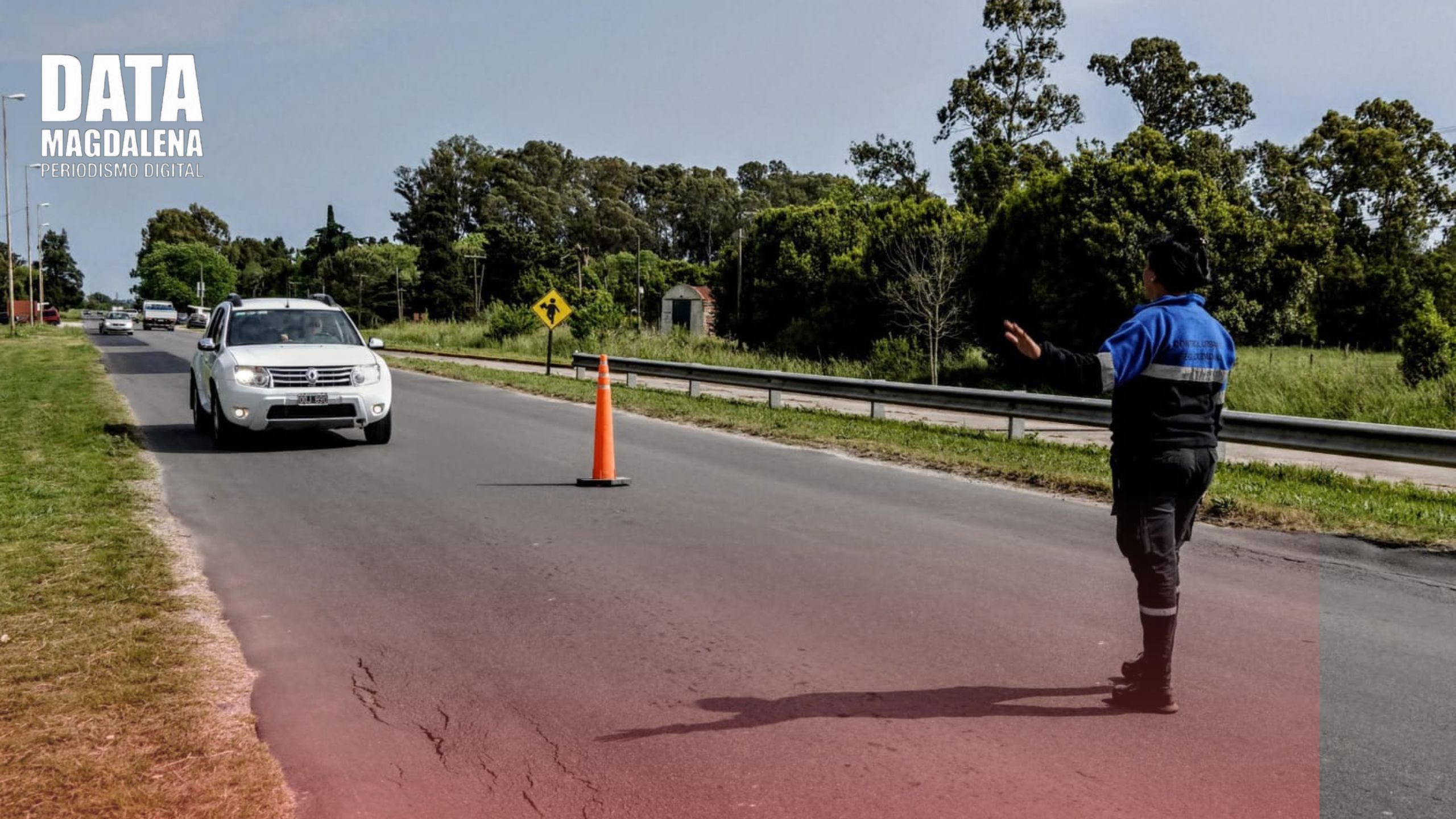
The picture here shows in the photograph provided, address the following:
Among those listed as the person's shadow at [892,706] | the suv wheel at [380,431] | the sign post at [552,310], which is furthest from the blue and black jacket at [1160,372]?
the sign post at [552,310]

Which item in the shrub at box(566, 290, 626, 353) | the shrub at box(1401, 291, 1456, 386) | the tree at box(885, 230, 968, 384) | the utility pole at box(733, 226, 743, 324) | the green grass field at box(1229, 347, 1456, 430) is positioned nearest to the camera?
the green grass field at box(1229, 347, 1456, 430)

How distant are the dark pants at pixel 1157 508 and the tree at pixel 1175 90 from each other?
49008 millimetres

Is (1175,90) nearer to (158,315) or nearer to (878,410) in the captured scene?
(878,410)

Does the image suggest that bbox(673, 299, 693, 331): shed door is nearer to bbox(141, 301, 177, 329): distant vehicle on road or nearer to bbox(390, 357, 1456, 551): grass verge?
bbox(141, 301, 177, 329): distant vehicle on road

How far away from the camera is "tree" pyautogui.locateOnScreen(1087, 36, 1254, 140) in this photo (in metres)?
49.2

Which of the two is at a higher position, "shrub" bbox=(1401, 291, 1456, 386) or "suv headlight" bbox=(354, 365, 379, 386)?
"shrub" bbox=(1401, 291, 1456, 386)

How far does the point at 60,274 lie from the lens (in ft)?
529

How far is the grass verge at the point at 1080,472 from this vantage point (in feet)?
29.3

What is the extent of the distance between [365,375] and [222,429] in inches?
Result: 67.1

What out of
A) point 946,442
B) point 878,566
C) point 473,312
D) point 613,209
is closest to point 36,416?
point 946,442

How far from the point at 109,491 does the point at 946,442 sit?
8937 millimetres

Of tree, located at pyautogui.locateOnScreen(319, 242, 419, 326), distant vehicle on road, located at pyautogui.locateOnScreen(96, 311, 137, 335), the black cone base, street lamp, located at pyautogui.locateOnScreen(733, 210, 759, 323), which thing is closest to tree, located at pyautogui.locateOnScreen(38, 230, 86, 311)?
tree, located at pyautogui.locateOnScreen(319, 242, 419, 326)

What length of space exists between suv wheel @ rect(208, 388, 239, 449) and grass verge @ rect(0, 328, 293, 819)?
3341mm

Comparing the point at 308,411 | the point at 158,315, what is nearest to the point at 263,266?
the point at 158,315
